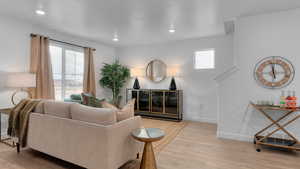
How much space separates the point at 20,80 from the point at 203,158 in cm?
363

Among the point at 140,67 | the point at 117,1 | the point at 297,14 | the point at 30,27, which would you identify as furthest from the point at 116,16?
the point at 297,14

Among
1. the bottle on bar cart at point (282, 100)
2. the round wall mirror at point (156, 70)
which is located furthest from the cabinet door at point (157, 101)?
the bottle on bar cart at point (282, 100)

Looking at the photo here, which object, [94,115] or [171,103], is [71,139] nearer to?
[94,115]

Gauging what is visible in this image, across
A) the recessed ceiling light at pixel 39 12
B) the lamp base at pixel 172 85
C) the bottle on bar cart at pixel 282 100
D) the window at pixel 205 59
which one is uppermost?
the recessed ceiling light at pixel 39 12

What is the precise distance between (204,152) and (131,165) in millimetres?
1286

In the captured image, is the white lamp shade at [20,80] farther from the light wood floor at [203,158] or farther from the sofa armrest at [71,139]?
the light wood floor at [203,158]

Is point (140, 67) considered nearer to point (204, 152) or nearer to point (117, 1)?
point (117, 1)

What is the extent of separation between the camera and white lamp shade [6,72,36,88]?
2.98 m

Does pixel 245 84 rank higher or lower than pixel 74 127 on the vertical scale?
higher

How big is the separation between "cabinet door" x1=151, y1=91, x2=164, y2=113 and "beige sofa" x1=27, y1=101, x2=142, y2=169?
256 cm

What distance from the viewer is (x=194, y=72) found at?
4.88 metres

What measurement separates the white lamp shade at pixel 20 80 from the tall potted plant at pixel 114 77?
2381mm

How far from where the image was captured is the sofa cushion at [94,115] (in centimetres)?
192

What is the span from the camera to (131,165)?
2.28m
